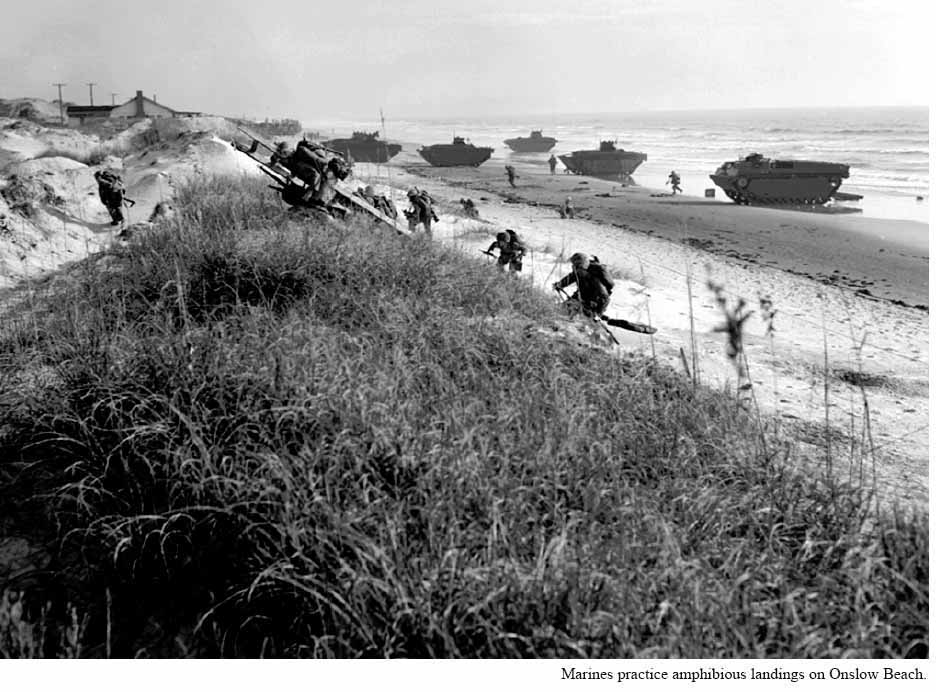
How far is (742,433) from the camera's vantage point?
4.24m

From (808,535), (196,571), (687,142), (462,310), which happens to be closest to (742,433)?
(808,535)

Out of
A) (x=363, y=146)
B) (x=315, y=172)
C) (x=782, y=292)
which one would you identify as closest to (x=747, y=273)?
(x=782, y=292)

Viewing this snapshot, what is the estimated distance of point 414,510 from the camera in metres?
3.12

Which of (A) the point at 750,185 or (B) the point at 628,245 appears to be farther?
(A) the point at 750,185

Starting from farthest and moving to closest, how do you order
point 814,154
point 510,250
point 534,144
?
point 534,144, point 814,154, point 510,250

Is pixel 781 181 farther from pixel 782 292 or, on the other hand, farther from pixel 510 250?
pixel 510 250

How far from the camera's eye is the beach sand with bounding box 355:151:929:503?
5.66 meters

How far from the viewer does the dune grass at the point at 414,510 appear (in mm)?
2621

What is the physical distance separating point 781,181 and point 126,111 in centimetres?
2692

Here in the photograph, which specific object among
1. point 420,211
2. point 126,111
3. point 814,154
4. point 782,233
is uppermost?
point 126,111

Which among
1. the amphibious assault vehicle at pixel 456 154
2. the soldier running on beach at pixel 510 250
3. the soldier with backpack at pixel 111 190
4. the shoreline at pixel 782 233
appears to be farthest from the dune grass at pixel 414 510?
the amphibious assault vehicle at pixel 456 154

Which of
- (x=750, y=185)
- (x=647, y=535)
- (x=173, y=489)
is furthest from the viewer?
(x=750, y=185)

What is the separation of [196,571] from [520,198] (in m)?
23.0

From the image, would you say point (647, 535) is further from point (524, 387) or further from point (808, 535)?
point (524, 387)
